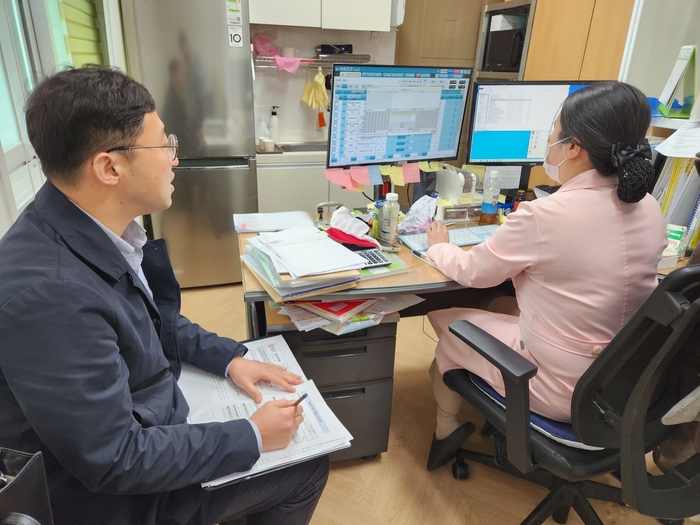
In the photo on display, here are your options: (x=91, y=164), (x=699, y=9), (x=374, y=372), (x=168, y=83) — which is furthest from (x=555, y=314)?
(x=168, y=83)

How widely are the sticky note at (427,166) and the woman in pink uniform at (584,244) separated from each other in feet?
2.25

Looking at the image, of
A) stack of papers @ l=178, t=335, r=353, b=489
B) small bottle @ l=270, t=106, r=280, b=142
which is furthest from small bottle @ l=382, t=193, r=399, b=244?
small bottle @ l=270, t=106, r=280, b=142

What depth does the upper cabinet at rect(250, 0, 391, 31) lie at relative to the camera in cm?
277

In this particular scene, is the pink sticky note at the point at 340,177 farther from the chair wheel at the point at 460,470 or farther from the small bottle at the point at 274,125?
the small bottle at the point at 274,125

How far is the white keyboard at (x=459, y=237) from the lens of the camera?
1.59m

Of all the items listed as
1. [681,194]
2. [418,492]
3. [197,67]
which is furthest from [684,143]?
[197,67]

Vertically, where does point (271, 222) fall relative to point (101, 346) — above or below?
below

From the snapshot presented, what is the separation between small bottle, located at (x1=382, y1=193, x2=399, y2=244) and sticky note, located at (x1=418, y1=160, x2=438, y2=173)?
35cm

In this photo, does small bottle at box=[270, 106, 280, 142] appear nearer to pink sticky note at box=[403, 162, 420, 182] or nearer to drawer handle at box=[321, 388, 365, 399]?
pink sticky note at box=[403, 162, 420, 182]

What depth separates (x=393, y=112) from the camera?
5.60ft

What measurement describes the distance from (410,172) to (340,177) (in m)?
0.31

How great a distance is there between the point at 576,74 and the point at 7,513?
306 centimetres

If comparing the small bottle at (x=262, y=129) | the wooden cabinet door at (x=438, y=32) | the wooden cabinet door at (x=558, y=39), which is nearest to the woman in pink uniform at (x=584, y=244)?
the wooden cabinet door at (x=558, y=39)

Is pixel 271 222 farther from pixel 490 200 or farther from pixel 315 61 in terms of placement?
pixel 315 61
